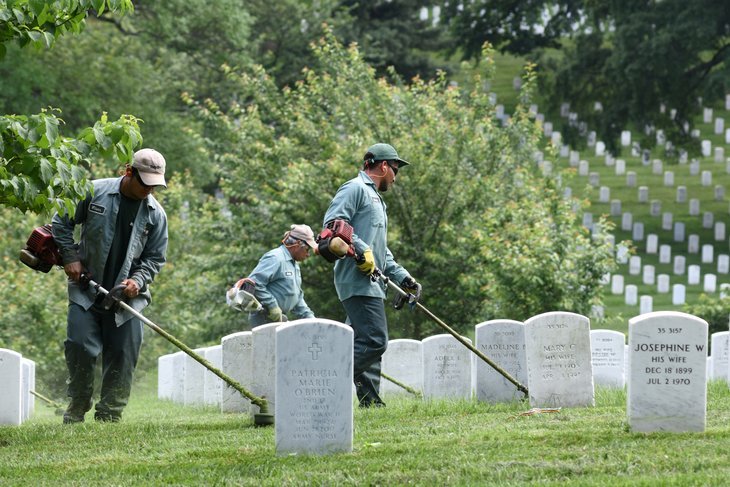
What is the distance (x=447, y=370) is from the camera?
42.0ft

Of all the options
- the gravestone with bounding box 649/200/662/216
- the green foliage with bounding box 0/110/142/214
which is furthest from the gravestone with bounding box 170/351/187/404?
the gravestone with bounding box 649/200/662/216

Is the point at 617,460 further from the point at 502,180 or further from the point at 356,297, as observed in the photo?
the point at 502,180

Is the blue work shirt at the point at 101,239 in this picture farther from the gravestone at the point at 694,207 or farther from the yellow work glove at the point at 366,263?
the gravestone at the point at 694,207

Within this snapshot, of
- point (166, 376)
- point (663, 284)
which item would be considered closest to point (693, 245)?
point (663, 284)

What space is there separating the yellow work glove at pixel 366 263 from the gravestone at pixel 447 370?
227cm

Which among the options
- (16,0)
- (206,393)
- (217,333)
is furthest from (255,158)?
(16,0)

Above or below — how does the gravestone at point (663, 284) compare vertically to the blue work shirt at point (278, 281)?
above

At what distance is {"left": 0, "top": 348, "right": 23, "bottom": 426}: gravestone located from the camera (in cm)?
1164

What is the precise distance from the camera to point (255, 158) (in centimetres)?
2400

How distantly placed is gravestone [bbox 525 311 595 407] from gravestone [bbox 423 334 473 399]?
1.89 metres

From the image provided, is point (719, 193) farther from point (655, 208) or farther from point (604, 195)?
point (604, 195)

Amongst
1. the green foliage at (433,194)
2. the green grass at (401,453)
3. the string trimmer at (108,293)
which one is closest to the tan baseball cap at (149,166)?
the string trimmer at (108,293)

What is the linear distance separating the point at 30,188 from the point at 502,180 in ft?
49.5

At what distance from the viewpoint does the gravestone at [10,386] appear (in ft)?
38.2
